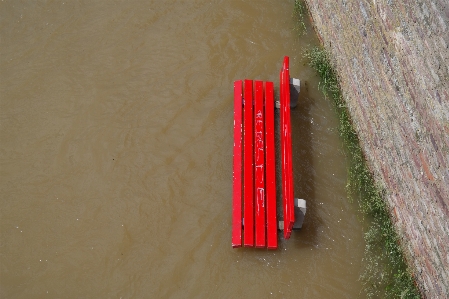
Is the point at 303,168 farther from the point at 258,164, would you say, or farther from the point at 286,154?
the point at 258,164

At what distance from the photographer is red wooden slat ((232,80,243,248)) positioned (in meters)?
4.88

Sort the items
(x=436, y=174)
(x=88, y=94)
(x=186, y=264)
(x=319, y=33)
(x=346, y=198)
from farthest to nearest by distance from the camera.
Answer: (x=319, y=33) < (x=88, y=94) < (x=346, y=198) < (x=186, y=264) < (x=436, y=174)

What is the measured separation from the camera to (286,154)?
16.9 feet

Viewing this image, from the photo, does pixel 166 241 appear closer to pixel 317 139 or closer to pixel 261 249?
pixel 261 249

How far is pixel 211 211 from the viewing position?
511 centimetres

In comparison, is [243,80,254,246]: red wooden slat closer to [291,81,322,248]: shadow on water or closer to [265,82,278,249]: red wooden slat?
[265,82,278,249]: red wooden slat

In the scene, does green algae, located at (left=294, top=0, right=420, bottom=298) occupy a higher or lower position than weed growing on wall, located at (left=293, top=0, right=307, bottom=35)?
lower

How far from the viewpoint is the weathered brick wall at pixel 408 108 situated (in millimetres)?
4008

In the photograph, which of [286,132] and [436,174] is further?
[286,132]

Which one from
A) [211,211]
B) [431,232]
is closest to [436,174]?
[431,232]

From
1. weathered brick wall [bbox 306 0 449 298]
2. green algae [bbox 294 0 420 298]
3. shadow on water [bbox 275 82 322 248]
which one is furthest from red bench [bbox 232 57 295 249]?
weathered brick wall [bbox 306 0 449 298]

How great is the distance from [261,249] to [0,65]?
322cm

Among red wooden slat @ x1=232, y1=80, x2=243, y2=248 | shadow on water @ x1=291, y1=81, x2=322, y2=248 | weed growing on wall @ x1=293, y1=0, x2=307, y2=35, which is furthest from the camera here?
weed growing on wall @ x1=293, y1=0, x2=307, y2=35

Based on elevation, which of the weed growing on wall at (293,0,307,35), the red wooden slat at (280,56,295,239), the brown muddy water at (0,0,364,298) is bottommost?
the brown muddy water at (0,0,364,298)
